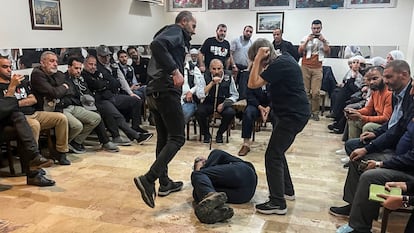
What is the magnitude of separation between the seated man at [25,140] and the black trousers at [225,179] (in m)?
1.52

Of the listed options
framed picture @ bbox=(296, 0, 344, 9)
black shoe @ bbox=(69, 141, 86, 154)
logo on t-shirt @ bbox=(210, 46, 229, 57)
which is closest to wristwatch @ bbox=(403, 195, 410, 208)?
black shoe @ bbox=(69, 141, 86, 154)

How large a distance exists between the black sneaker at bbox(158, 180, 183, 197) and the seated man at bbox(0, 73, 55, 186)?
3.46 feet

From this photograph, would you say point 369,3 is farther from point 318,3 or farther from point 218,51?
point 218,51

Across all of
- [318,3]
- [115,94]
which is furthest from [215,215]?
[318,3]

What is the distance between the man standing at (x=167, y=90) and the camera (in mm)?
2564

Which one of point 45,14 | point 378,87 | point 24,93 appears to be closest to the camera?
point 378,87

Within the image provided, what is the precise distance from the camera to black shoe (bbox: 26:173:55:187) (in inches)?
128

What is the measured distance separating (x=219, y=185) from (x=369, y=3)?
5.30 m

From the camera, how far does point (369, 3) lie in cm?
640

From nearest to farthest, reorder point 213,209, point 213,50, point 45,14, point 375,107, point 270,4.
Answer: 1. point 213,209
2. point 375,107
3. point 45,14
4. point 213,50
5. point 270,4

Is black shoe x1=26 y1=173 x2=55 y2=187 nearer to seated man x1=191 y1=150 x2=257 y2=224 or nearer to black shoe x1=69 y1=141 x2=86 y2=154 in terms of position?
black shoe x1=69 y1=141 x2=86 y2=154

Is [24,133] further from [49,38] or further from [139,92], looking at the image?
[139,92]

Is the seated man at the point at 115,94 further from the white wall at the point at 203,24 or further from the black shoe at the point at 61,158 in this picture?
the black shoe at the point at 61,158

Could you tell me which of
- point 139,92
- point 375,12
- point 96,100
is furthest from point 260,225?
point 375,12
